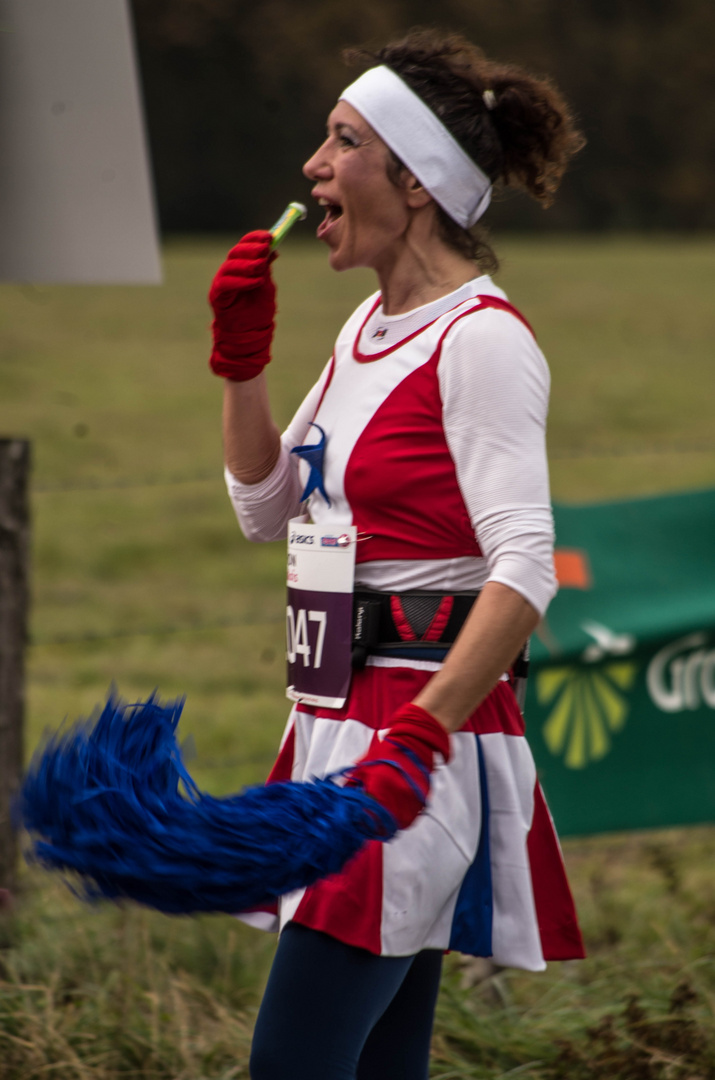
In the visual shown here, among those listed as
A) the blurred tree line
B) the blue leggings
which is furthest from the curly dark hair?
the blurred tree line

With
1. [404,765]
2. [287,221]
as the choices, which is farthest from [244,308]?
[404,765]

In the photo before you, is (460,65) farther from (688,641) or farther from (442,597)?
(688,641)

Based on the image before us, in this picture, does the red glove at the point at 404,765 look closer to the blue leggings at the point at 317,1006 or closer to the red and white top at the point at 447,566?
the red and white top at the point at 447,566

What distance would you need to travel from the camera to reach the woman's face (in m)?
1.75

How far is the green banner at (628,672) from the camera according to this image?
11.3 feet

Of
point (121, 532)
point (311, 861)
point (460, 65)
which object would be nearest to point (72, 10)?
point (460, 65)

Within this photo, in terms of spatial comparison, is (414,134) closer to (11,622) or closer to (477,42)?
(11,622)

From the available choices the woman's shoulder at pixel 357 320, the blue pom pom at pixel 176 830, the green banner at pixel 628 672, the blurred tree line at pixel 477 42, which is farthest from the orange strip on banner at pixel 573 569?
the blurred tree line at pixel 477 42

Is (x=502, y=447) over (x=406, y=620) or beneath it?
over

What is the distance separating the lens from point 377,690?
1714mm

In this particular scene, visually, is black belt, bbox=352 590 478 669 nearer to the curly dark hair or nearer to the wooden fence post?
the curly dark hair

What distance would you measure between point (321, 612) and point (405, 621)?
0.43 feet

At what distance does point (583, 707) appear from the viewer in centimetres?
346

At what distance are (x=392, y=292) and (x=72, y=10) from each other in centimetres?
154
